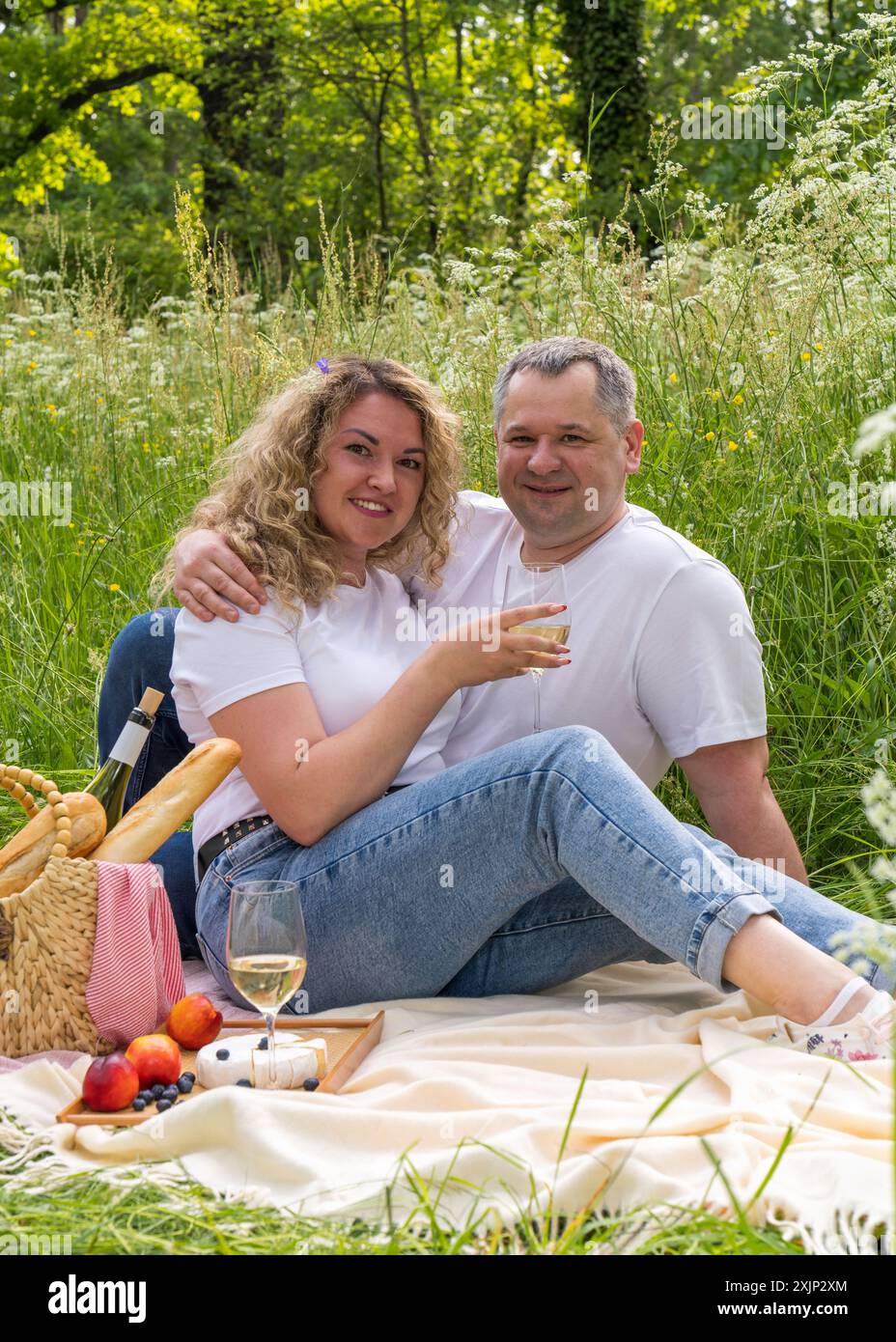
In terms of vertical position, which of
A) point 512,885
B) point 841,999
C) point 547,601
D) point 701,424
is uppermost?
point 701,424

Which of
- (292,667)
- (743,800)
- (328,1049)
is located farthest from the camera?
(743,800)

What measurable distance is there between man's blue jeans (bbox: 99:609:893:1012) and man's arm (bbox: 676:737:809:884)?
21 centimetres

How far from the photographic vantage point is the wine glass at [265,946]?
1888 millimetres

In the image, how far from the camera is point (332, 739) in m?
2.32

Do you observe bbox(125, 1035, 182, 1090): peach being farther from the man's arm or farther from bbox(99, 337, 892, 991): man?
the man's arm

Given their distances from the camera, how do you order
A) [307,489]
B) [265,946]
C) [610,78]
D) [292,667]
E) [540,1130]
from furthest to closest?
[610,78], [307,489], [292,667], [265,946], [540,1130]

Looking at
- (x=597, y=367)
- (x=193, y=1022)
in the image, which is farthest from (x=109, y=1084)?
(x=597, y=367)

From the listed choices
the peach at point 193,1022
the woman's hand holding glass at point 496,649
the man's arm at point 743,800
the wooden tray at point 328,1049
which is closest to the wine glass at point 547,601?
the woman's hand holding glass at point 496,649

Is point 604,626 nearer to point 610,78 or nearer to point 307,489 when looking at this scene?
point 307,489

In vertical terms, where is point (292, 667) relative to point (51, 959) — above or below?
above

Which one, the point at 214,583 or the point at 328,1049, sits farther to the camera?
the point at 214,583

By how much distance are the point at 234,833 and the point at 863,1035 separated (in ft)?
3.76

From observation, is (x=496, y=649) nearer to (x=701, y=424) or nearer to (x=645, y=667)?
(x=645, y=667)

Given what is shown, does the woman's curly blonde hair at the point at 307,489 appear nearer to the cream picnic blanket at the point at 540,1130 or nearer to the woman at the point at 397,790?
the woman at the point at 397,790
